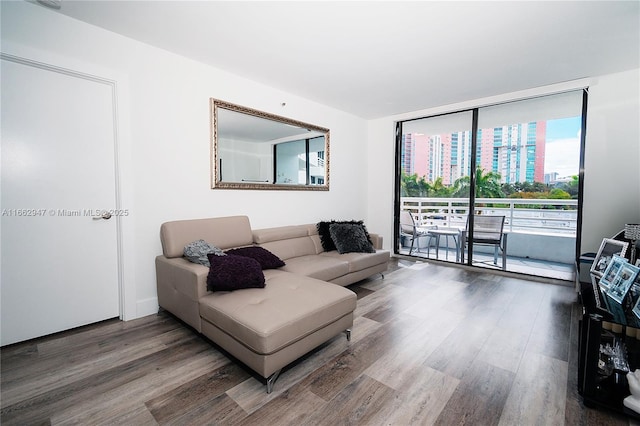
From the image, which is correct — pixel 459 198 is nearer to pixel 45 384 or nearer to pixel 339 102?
pixel 339 102

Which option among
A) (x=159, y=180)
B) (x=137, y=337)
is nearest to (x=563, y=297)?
(x=137, y=337)

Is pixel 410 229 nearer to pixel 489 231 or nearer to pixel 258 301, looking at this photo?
pixel 489 231

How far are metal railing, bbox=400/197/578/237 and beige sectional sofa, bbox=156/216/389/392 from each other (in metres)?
2.41

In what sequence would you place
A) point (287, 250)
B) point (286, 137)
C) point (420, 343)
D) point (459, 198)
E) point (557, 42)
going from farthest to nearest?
point (459, 198), point (286, 137), point (287, 250), point (557, 42), point (420, 343)

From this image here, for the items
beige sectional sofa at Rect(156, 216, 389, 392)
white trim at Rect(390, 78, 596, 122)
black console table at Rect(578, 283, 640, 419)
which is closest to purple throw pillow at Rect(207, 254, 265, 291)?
beige sectional sofa at Rect(156, 216, 389, 392)

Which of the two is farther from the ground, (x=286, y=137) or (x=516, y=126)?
(x=516, y=126)

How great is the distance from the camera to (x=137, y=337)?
7.18ft

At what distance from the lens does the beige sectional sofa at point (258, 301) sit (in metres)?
1.59

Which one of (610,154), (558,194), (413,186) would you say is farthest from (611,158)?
(413,186)

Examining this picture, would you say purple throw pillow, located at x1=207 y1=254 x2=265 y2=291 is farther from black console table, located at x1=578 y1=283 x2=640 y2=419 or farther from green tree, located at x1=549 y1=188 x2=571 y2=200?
green tree, located at x1=549 y1=188 x2=571 y2=200

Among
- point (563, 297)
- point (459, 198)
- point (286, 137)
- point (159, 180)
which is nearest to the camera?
point (159, 180)

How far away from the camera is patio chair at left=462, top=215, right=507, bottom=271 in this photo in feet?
13.1

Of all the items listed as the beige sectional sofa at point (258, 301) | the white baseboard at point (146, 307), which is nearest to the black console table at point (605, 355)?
the beige sectional sofa at point (258, 301)

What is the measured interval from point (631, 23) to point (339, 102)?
2924mm
